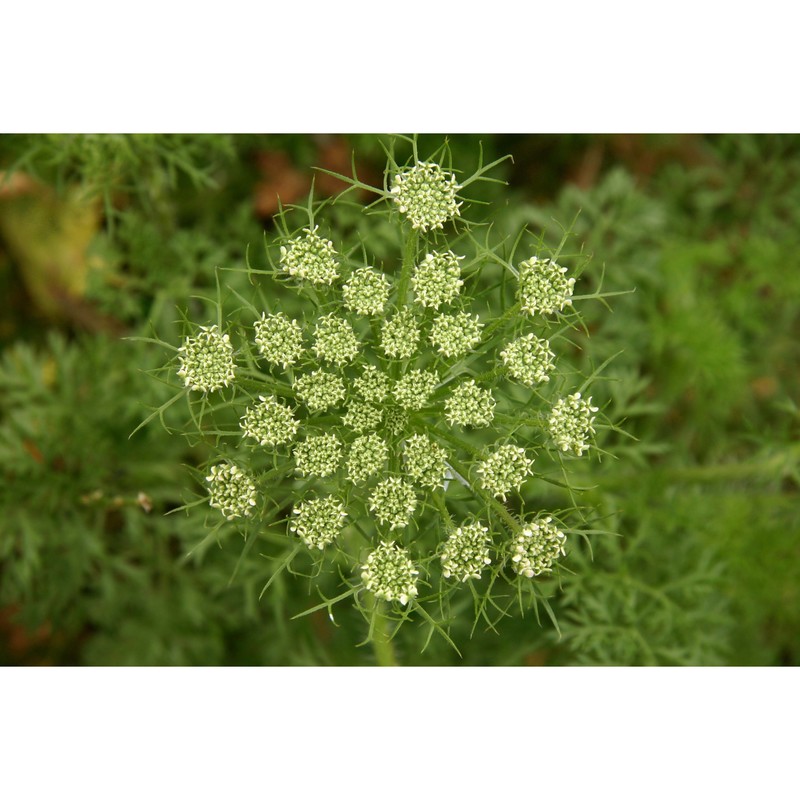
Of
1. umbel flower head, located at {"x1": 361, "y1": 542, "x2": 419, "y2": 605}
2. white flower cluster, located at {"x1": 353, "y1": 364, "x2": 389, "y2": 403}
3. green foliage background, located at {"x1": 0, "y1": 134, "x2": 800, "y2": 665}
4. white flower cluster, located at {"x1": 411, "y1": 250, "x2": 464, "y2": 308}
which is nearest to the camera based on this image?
umbel flower head, located at {"x1": 361, "y1": 542, "x2": 419, "y2": 605}

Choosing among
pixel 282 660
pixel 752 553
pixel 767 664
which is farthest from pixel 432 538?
pixel 767 664

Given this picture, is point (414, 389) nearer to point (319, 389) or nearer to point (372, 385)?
point (372, 385)

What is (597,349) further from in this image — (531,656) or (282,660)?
(282,660)

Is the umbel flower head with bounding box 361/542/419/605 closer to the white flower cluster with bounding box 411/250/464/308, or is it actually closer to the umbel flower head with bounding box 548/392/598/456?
the umbel flower head with bounding box 548/392/598/456

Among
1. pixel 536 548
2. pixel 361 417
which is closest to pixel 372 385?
pixel 361 417

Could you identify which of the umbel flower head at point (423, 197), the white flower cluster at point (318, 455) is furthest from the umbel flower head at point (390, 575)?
the umbel flower head at point (423, 197)

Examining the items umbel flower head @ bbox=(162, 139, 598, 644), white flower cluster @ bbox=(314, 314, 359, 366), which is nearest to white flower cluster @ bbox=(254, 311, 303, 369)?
umbel flower head @ bbox=(162, 139, 598, 644)

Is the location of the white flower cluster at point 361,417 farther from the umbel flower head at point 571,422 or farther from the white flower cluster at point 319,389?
the umbel flower head at point 571,422
